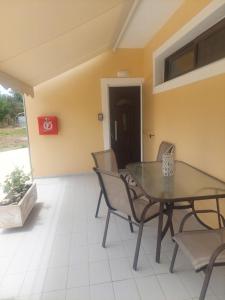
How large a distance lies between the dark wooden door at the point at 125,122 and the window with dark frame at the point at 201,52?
46.9 inches

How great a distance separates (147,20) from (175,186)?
2495 millimetres

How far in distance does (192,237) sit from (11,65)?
2.43 metres

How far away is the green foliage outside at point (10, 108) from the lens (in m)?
3.25

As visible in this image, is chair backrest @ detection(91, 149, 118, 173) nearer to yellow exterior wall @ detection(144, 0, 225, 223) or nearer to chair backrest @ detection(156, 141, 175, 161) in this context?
chair backrest @ detection(156, 141, 175, 161)

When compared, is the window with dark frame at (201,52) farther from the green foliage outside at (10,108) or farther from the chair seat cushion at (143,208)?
the green foliage outside at (10,108)

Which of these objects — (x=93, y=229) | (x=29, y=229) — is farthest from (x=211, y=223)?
(x=29, y=229)

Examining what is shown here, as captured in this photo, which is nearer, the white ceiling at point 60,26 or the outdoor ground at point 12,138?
the white ceiling at point 60,26

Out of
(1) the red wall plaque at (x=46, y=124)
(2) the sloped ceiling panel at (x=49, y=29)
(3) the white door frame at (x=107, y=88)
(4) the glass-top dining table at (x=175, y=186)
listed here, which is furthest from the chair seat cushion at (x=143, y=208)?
(1) the red wall plaque at (x=46, y=124)

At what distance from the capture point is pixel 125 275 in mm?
1845

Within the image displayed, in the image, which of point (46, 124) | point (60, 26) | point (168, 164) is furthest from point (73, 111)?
point (168, 164)

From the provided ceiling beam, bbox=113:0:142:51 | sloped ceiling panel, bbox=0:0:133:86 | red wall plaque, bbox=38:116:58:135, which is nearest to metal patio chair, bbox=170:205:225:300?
sloped ceiling panel, bbox=0:0:133:86

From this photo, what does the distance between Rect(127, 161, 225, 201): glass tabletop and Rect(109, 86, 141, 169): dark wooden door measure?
215 cm

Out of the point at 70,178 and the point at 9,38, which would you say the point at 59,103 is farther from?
the point at 9,38

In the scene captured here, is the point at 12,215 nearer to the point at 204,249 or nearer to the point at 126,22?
the point at 204,249
